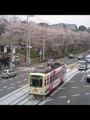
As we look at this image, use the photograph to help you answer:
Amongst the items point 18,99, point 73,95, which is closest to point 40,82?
point 18,99

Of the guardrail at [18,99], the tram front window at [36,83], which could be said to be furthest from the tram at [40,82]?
the guardrail at [18,99]

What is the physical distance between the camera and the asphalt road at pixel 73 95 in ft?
39.4

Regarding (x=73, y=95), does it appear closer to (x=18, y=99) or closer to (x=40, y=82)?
(x=40, y=82)

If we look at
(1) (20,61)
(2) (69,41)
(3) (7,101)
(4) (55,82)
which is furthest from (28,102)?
(2) (69,41)

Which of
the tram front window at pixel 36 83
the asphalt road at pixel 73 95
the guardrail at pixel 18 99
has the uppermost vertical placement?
the tram front window at pixel 36 83

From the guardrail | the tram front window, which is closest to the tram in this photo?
the tram front window

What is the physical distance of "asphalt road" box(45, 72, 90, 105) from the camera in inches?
473

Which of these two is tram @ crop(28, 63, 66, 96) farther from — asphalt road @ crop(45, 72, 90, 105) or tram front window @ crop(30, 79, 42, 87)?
asphalt road @ crop(45, 72, 90, 105)

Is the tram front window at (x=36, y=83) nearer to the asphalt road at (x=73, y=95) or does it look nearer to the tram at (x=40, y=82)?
the tram at (x=40, y=82)

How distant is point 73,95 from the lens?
535 inches
